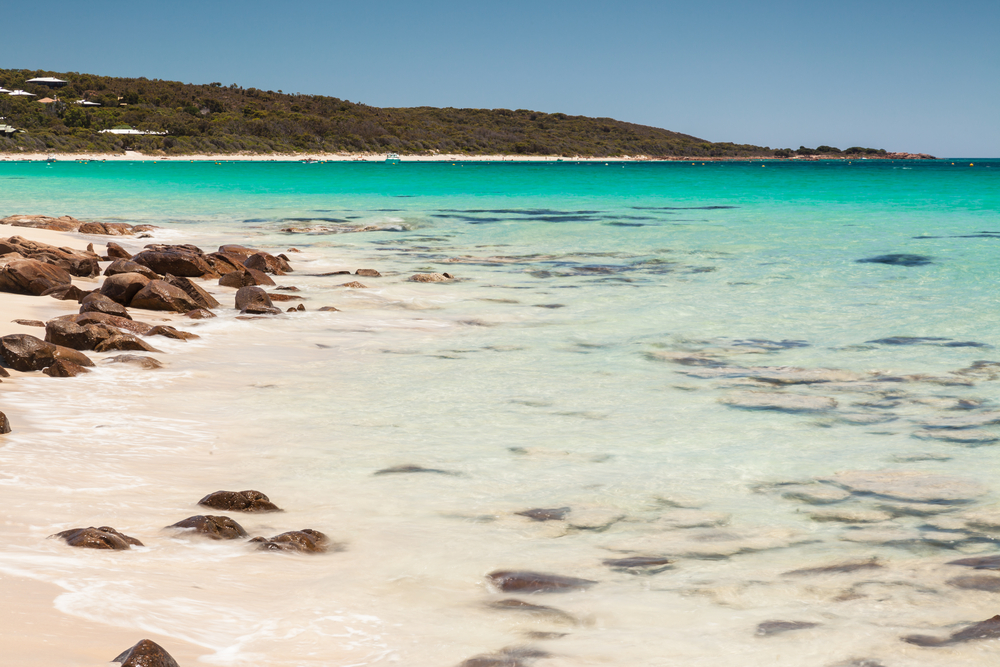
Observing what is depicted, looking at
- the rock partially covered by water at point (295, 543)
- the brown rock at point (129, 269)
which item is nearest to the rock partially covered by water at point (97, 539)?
the rock partially covered by water at point (295, 543)

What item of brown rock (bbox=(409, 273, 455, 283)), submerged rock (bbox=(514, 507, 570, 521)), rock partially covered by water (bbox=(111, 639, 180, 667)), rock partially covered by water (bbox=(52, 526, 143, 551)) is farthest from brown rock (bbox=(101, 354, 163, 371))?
brown rock (bbox=(409, 273, 455, 283))

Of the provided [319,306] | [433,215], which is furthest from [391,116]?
[319,306]

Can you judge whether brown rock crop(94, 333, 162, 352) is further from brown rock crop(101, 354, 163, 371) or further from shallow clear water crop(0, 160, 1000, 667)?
shallow clear water crop(0, 160, 1000, 667)

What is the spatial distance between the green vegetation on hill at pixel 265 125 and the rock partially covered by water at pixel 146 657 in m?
92.5

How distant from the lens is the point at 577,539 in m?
3.99

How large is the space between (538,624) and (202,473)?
2.27 m

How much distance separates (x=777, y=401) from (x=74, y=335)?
17.5 ft

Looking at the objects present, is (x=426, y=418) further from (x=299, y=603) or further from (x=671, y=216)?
(x=671, y=216)

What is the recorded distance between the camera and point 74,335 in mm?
7078

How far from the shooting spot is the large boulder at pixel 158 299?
9305mm

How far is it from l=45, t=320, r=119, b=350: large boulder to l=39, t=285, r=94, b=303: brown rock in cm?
249

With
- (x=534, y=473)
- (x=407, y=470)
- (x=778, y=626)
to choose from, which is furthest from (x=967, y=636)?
(x=407, y=470)

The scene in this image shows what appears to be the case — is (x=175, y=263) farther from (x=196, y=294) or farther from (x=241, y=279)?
(x=196, y=294)

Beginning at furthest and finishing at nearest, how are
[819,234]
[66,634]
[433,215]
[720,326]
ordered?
[433,215] → [819,234] → [720,326] → [66,634]
